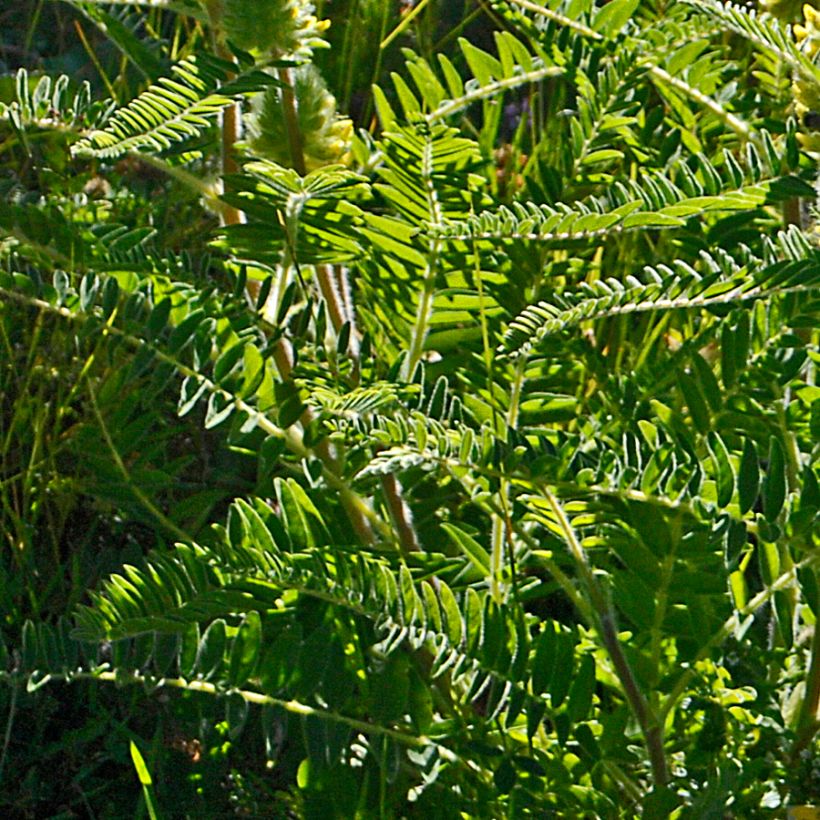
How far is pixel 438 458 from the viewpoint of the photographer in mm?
809

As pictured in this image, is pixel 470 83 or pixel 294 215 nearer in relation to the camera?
pixel 294 215

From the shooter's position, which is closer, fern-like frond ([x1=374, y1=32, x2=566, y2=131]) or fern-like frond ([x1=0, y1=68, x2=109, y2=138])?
fern-like frond ([x1=0, y1=68, x2=109, y2=138])

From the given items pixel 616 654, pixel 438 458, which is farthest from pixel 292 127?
pixel 616 654

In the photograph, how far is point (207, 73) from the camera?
892 mm

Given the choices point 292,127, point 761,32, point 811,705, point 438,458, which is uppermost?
point 761,32

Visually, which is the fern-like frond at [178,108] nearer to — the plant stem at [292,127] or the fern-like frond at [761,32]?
the plant stem at [292,127]

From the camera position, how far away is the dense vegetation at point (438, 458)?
0.85m

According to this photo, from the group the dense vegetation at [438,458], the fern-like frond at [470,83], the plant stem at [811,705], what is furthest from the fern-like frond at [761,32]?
the plant stem at [811,705]

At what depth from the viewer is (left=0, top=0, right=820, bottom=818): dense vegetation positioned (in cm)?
85

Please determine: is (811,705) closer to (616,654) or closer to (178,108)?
(616,654)

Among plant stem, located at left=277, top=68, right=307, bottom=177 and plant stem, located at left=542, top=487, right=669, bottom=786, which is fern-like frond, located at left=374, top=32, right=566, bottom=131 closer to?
plant stem, located at left=277, top=68, right=307, bottom=177

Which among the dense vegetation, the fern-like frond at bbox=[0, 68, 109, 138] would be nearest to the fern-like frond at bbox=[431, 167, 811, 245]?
the dense vegetation

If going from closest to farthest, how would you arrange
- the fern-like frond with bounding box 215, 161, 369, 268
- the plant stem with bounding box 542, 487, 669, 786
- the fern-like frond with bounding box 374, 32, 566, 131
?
the plant stem with bounding box 542, 487, 669, 786 < the fern-like frond with bounding box 215, 161, 369, 268 < the fern-like frond with bounding box 374, 32, 566, 131

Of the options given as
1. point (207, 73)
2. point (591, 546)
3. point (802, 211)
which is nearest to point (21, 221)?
point (207, 73)
